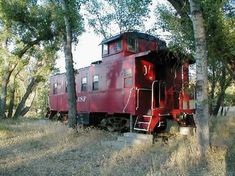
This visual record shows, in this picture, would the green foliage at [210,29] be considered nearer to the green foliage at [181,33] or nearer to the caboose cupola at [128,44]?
the green foliage at [181,33]

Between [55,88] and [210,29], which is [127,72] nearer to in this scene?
[210,29]

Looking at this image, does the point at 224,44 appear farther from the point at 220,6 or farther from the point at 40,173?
the point at 40,173

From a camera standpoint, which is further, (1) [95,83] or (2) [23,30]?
(2) [23,30]

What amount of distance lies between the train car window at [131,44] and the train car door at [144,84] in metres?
1.70

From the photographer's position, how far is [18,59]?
23.4 meters

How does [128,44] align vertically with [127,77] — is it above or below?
above

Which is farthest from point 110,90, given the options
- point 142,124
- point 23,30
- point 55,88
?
point 23,30

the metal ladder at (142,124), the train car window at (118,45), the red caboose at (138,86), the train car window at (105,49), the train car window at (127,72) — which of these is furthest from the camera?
the train car window at (105,49)

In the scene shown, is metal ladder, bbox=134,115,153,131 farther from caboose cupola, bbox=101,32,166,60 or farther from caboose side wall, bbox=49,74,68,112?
caboose side wall, bbox=49,74,68,112

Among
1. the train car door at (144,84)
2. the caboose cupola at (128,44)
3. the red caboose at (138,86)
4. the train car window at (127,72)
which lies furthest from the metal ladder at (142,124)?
the caboose cupola at (128,44)

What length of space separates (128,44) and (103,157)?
7691 mm

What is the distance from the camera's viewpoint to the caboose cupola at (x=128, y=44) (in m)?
16.2

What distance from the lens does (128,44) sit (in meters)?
16.3

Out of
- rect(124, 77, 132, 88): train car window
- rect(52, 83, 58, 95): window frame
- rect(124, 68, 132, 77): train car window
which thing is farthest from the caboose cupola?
rect(52, 83, 58, 95): window frame
